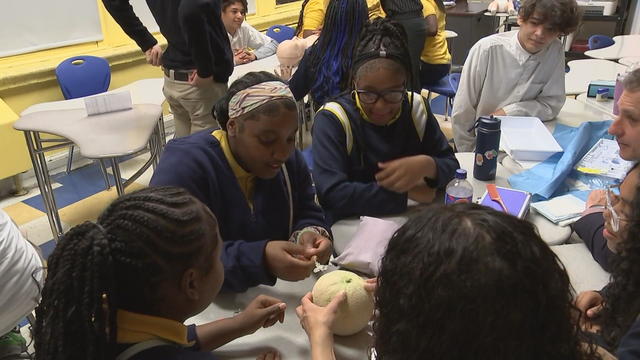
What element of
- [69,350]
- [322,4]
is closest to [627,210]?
[69,350]

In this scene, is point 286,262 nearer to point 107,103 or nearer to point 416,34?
point 107,103

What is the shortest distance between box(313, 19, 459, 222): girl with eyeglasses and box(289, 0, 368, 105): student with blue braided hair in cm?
78

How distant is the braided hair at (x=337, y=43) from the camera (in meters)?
2.47

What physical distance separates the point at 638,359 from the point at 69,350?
0.93 metres

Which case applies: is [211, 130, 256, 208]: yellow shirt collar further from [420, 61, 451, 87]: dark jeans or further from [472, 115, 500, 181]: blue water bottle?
[420, 61, 451, 87]: dark jeans

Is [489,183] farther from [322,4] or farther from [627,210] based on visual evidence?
[322,4]

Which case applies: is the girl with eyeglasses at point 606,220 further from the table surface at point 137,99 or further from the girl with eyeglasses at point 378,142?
the table surface at point 137,99

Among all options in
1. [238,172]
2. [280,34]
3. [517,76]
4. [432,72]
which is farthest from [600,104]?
[280,34]

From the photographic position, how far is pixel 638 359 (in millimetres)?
838

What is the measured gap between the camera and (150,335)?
0.81 metres

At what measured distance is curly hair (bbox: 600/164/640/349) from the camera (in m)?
1.02

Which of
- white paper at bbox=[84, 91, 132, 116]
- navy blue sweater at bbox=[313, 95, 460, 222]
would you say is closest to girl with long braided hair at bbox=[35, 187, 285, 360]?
navy blue sweater at bbox=[313, 95, 460, 222]

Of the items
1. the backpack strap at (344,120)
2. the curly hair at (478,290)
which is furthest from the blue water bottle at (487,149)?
the curly hair at (478,290)

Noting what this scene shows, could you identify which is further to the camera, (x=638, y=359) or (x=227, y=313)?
(x=227, y=313)
